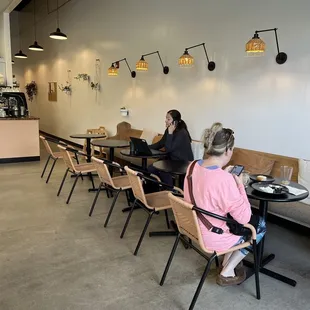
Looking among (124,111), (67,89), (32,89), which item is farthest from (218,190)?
(32,89)

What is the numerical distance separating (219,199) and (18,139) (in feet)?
19.1

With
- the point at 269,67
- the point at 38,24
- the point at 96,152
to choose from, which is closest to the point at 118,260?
the point at 269,67

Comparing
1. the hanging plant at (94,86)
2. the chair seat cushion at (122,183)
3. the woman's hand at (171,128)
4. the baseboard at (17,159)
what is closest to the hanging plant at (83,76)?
the hanging plant at (94,86)

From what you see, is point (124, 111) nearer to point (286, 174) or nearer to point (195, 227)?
point (286, 174)

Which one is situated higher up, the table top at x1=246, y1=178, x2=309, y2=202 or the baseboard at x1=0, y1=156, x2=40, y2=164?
the table top at x1=246, y1=178, x2=309, y2=202

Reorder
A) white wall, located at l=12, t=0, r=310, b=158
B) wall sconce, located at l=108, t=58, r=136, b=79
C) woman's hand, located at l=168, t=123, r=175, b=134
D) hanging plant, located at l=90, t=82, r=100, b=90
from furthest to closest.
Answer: hanging plant, located at l=90, t=82, r=100, b=90, wall sconce, located at l=108, t=58, r=136, b=79, woman's hand, located at l=168, t=123, r=175, b=134, white wall, located at l=12, t=0, r=310, b=158

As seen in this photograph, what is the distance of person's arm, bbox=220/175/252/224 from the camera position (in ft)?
6.50

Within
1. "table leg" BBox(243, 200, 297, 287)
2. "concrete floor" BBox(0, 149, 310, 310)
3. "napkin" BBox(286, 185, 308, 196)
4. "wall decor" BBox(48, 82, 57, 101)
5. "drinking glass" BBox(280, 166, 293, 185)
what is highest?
"wall decor" BBox(48, 82, 57, 101)

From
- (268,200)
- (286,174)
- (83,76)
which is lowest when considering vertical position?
(268,200)

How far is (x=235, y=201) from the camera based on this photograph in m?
2.01

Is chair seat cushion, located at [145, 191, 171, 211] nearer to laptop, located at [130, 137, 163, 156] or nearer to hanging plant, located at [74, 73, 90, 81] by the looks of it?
laptop, located at [130, 137, 163, 156]

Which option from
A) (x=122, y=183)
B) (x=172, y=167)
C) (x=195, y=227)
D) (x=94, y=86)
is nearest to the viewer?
(x=195, y=227)

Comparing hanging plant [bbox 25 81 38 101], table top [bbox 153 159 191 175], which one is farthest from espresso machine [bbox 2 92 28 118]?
table top [bbox 153 159 191 175]

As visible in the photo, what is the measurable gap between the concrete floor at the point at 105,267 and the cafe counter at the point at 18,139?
299cm
